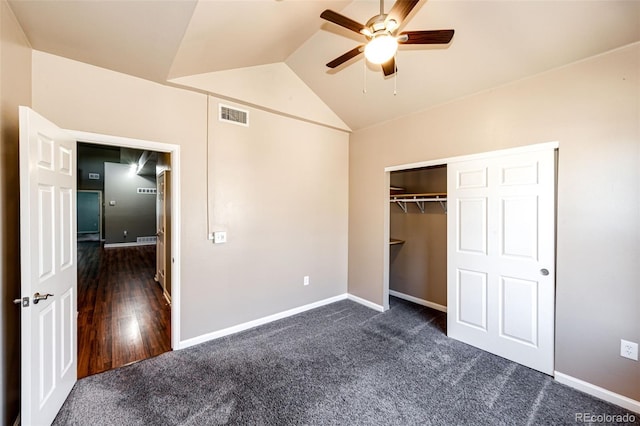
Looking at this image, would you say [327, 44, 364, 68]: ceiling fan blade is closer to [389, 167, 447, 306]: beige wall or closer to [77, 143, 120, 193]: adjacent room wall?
[389, 167, 447, 306]: beige wall

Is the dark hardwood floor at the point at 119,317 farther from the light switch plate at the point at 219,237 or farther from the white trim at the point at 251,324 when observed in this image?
the light switch plate at the point at 219,237

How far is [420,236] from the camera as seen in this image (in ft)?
14.0

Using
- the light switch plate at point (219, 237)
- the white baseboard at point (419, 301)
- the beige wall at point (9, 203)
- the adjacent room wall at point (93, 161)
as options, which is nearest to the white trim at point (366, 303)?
the white baseboard at point (419, 301)

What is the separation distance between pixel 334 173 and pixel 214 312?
8.46 feet

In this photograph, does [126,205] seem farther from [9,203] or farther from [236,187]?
[9,203]

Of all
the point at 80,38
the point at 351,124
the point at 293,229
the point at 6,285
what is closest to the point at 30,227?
the point at 6,285

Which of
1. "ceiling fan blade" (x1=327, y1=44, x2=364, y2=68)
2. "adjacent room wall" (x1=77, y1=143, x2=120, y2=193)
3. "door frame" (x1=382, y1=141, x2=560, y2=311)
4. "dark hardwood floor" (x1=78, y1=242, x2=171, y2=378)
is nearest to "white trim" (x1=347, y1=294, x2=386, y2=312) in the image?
"door frame" (x1=382, y1=141, x2=560, y2=311)

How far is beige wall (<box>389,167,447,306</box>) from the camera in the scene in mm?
3996

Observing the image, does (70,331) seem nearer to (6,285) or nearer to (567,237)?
(6,285)

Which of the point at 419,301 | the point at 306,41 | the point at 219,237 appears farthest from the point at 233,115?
the point at 419,301

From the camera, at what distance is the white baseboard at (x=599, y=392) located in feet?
6.56

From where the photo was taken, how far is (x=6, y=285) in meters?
1.66

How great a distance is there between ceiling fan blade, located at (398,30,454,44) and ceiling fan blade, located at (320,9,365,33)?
29 cm

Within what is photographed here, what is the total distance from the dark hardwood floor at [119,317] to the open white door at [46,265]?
0.51 m
